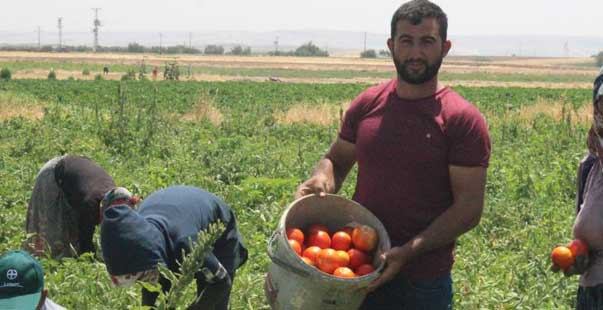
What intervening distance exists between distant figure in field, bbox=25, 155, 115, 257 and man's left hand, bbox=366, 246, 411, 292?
2483mm

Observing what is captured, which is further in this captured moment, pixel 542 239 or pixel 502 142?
pixel 502 142

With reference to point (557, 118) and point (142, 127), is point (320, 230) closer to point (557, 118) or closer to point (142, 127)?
point (142, 127)

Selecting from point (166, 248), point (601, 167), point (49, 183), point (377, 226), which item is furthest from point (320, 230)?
point (49, 183)

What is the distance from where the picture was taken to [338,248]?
3.06 metres

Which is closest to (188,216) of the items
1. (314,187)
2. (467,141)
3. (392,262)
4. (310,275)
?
(314,187)

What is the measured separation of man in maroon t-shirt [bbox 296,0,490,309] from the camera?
2.87 meters

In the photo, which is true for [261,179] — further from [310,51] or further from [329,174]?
[310,51]

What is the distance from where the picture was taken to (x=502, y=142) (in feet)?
38.8

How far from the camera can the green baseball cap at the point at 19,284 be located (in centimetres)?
275

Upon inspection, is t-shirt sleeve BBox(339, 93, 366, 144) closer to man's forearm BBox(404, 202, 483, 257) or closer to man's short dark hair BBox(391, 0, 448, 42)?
man's short dark hair BBox(391, 0, 448, 42)

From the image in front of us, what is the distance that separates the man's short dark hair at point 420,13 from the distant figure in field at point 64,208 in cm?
254

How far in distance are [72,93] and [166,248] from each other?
76.6 feet

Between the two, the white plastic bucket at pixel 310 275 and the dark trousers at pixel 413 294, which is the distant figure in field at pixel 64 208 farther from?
the dark trousers at pixel 413 294

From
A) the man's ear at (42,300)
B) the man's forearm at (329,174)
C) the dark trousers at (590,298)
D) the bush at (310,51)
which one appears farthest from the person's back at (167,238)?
the bush at (310,51)
